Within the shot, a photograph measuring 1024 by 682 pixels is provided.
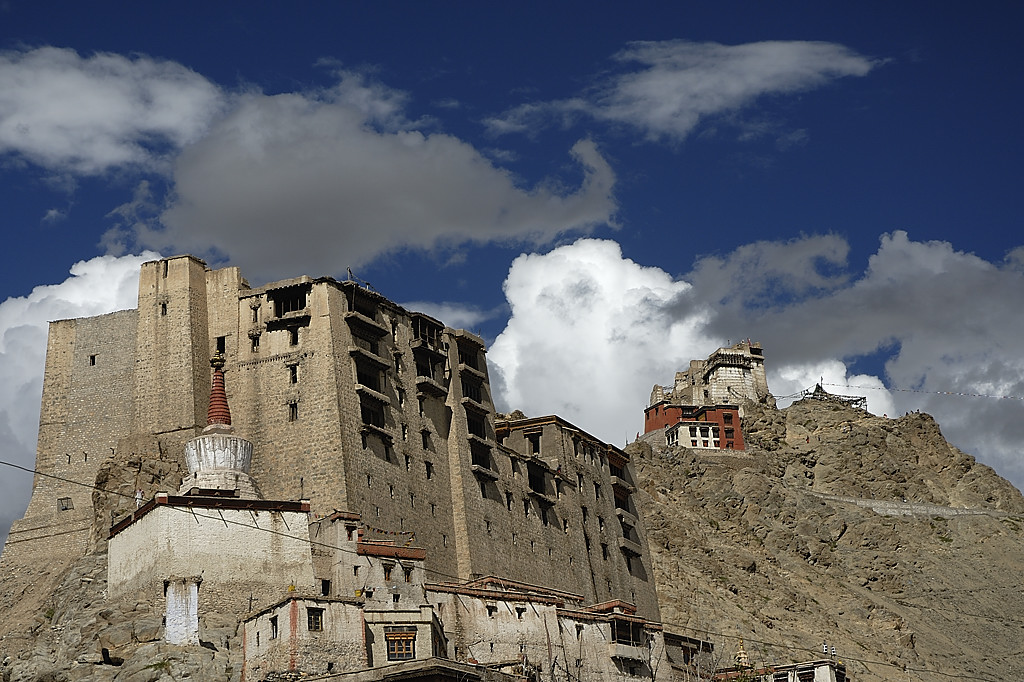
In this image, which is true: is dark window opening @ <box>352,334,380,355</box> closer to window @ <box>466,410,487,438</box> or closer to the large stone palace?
the large stone palace

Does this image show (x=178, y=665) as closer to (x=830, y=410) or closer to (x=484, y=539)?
(x=484, y=539)

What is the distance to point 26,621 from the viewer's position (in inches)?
2650

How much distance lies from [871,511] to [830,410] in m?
25.3

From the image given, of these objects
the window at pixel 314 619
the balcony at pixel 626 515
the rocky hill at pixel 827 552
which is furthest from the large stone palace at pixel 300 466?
the balcony at pixel 626 515

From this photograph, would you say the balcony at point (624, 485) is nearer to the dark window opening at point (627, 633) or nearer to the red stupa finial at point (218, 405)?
the dark window opening at point (627, 633)

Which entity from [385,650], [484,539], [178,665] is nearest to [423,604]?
[385,650]

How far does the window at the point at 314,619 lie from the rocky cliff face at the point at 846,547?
3720 centimetres

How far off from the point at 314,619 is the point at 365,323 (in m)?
25.8

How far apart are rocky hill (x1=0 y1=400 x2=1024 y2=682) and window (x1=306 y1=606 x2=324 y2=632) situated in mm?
13371

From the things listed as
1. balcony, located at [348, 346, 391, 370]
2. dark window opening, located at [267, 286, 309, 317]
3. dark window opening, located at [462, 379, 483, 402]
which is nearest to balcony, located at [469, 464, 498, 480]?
dark window opening, located at [462, 379, 483, 402]

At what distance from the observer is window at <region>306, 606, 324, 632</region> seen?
174ft

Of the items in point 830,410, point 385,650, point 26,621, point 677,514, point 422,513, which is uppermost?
point 830,410

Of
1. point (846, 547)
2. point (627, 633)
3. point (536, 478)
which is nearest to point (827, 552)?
point (846, 547)

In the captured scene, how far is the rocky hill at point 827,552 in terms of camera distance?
8794cm
